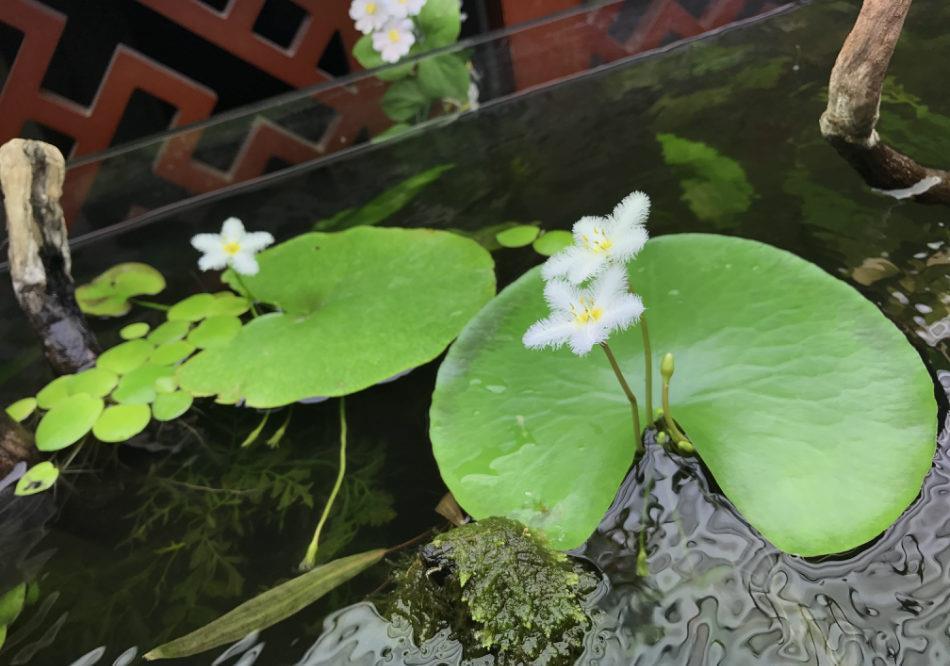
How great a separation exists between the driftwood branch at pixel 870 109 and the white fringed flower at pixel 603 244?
0.43 m

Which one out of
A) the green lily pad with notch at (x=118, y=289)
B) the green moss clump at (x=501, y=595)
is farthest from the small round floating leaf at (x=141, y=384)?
the green moss clump at (x=501, y=595)

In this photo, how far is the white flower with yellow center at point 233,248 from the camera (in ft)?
3.44

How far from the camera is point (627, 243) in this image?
675 mm

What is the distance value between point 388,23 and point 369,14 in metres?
0.05

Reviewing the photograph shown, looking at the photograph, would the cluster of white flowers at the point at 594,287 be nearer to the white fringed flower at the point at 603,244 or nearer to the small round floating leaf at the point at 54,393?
the white fringed flower at the point at 603,244

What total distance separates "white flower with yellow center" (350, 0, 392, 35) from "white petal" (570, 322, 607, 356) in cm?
133

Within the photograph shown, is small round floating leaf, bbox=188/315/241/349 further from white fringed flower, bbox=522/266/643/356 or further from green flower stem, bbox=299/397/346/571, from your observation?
white fringed flower, bbox=522/266/643/356

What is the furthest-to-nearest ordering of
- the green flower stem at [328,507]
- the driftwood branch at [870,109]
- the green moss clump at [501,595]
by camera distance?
the driftwood branch at [870,109] → the green flower stem at [328,507] → the green moss clump at [501,595]

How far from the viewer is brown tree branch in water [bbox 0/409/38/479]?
0.91 meters

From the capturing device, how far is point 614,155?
1325 millimetres

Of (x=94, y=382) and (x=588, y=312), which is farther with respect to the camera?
(x=94, y=382)

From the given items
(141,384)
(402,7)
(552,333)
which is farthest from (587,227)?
(402,7)

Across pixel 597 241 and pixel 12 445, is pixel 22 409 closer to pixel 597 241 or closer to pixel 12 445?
pixel 12 445

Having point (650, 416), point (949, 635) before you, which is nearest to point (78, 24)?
point (650, 416)
